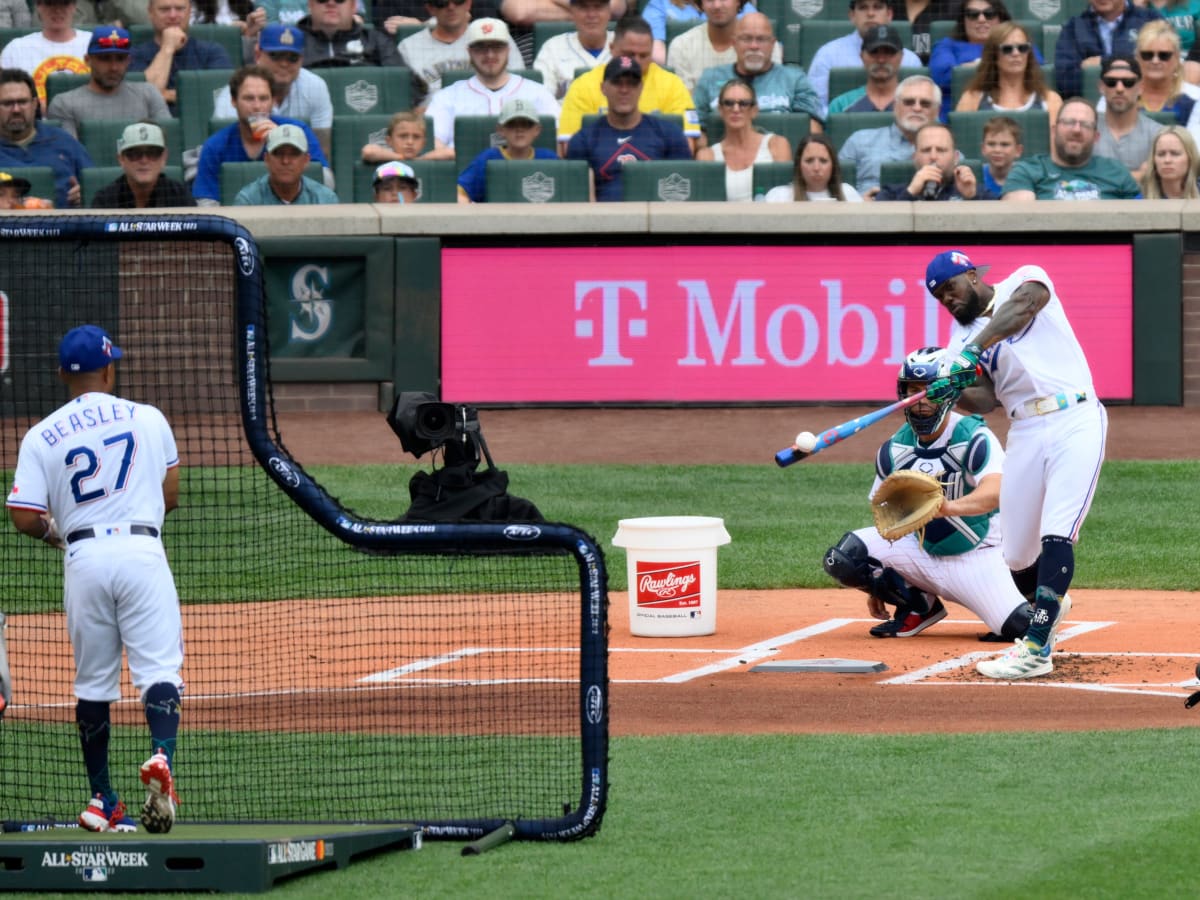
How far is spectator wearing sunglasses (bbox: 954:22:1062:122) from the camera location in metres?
15.5

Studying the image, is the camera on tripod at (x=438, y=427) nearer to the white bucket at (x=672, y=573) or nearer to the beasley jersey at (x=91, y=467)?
the white bucket at (x=672, y=573)

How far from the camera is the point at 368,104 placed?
1652 centimetres

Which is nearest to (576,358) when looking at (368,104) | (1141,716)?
(368,104)

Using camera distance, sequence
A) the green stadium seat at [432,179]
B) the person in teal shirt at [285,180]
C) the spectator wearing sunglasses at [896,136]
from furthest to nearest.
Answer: the green stadium seat at [432,179] < the spectator wearing sunglasses at [896,136] < the person in teal shirt at [285,180]

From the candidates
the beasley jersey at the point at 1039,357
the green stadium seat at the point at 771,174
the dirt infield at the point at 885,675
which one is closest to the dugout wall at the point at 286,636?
the dirt infield at the point at 885,675

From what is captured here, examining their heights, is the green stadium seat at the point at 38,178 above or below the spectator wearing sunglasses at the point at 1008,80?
below

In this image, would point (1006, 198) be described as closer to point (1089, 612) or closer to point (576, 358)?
point (576, 358)

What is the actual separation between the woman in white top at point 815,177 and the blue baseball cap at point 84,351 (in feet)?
30.5

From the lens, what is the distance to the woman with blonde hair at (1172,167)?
15125 mm

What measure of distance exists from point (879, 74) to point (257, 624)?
7864 mm

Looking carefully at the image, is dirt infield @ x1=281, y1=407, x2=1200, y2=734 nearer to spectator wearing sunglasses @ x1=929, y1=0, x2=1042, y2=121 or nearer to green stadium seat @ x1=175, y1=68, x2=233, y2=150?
spectator wearing sunglasses @ x1=929, y1=0, x2=1042, y2=121

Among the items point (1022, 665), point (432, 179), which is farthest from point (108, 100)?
point (1022, 665)

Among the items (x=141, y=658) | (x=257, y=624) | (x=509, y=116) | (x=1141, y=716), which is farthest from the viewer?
(x=509, y=116)

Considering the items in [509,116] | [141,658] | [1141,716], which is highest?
[509,116]
